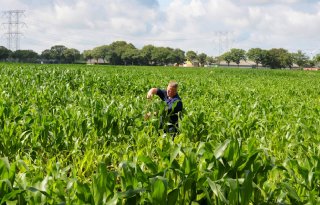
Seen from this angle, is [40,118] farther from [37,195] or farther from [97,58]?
[97,58]

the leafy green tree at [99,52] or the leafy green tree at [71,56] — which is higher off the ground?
the leafy green tree at [99,52]

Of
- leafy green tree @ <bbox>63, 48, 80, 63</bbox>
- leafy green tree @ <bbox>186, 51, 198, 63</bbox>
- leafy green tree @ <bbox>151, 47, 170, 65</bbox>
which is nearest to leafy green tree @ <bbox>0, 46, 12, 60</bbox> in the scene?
leafy green tree @ <bbox>63, 48, 80, 63</bbox>

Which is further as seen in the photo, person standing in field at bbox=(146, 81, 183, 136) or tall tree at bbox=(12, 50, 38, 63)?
tall tree at bbox=(12, 50, 38, 63)

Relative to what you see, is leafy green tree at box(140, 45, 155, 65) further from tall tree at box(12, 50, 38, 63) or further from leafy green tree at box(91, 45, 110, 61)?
tall tree at box(12, 50, 38, 63)

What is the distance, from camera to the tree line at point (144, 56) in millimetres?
124938

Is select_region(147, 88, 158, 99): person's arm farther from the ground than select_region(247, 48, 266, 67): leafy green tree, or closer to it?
closer to it

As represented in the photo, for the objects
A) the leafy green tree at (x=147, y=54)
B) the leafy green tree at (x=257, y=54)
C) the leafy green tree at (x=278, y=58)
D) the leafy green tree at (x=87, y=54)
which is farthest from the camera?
the leafy green tree at (x=87, y=54)

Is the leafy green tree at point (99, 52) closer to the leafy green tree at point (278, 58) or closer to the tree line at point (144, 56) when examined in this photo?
the tree line at point (144, 56)

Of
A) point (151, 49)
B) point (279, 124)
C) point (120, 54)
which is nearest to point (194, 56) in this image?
point (151, 49)

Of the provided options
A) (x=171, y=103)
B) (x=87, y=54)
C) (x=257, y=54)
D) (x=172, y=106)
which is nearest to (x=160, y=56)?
(x=87, y=54)

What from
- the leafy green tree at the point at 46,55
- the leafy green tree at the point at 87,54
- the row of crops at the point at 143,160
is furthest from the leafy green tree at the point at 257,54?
the row of crops at the point at 143,160

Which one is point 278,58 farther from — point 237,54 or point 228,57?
point 228,57

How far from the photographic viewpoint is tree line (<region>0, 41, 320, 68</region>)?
124938mm

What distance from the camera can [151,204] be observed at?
8.64 feet
